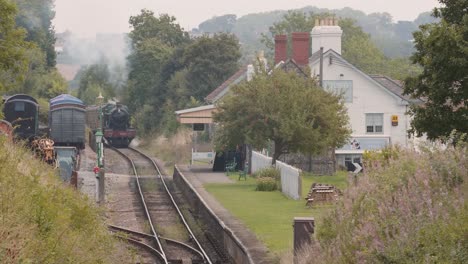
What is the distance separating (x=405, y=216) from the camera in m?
13.7

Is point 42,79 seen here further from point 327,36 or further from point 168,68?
point 327,36

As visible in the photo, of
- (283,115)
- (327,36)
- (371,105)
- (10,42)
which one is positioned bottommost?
(283,115)

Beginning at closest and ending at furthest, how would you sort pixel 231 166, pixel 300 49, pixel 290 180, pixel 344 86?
pixel 290 180 < pixel 231 166 < pixel 300 49 < pixel 344 86

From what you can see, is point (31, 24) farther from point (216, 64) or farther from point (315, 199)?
point (315, 199)

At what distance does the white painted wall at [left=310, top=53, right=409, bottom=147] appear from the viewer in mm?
53094

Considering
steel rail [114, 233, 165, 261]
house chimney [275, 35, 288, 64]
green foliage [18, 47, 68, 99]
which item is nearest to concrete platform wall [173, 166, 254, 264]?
steel rail [114, 233, 165, 261]

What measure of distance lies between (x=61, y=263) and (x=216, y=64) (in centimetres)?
6500

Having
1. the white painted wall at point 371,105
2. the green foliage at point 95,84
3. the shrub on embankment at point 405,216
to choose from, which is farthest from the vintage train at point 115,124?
the shrub on embankment at point 405,216

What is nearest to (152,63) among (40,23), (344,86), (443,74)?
(40,23)

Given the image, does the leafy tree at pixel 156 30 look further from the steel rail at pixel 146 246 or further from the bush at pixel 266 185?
the steel rail at pixel 146 246

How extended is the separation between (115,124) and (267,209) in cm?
4352

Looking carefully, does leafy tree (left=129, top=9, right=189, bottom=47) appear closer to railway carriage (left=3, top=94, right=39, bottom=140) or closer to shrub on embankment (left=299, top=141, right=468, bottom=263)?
railway carriage (left=3, top=94, right=39, bottom=140)

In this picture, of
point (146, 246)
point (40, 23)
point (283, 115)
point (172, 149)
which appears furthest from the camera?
point (40, 23)

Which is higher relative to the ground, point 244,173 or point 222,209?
point 244,173
